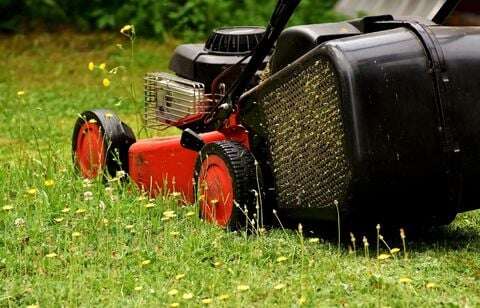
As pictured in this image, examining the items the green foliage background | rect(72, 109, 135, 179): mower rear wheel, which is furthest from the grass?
the green foliage background

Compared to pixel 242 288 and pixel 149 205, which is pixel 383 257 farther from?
pixel 149 205

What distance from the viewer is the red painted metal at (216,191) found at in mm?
4051

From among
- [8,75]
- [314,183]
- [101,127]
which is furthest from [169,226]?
[8,75]

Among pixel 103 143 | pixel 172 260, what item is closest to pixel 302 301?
pixel 172 260

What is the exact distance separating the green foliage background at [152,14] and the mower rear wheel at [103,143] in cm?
330

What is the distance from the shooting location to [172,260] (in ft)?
12.1

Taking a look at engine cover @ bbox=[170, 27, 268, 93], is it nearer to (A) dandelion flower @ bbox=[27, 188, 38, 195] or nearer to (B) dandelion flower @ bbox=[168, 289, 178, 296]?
(A) dandelion flower @ bbox=[27, 188, 38, 195]

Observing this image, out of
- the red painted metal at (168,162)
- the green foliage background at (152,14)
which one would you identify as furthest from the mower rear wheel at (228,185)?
the green foliage background at (152,14)

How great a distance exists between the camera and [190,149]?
434cm

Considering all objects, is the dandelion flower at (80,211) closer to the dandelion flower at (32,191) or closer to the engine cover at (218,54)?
the dandelion flower at (32,191)

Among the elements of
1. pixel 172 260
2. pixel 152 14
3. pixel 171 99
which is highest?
pixel 171 99

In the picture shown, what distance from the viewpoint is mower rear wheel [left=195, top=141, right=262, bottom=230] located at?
3.98m

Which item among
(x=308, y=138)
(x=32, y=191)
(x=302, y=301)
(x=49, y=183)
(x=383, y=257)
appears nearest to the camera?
(x=302, y=301)

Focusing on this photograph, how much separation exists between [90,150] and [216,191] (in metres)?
0.91
